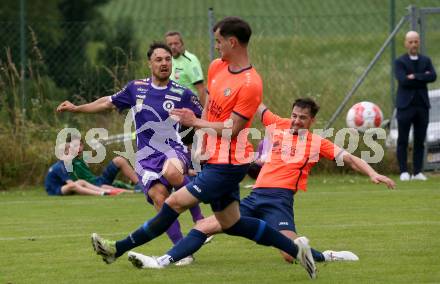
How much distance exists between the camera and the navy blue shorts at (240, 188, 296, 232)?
9000 mm

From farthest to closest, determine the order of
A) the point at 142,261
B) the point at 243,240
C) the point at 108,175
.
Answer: the point at 108,175, the point at 243,240, the point at 142,261

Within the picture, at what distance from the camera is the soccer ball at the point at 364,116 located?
1655 cm

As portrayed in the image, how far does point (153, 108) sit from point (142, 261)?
1.66 m

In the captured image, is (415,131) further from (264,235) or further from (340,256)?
(264,235)

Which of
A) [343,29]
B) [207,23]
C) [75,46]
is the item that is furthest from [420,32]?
[75,46]

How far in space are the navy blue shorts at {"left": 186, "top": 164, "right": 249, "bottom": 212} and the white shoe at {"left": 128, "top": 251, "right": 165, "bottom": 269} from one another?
0.85 m

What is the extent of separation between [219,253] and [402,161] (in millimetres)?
7062

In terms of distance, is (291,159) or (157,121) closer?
(291,159)

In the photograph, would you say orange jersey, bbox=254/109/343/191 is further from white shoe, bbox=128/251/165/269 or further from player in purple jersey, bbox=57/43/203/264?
white shoe, bbox=128/251/165/269

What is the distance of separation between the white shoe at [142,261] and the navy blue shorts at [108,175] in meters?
7.40

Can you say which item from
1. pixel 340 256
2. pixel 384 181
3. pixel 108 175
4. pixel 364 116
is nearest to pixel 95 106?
pixel 340 256

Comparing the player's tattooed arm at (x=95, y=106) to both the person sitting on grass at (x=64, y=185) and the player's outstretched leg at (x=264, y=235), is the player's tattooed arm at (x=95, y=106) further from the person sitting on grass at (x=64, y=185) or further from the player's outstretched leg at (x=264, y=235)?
the person sitting on grass at (x=64, y=185)

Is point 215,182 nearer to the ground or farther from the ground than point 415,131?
farther from the ground

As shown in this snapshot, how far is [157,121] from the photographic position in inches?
371
